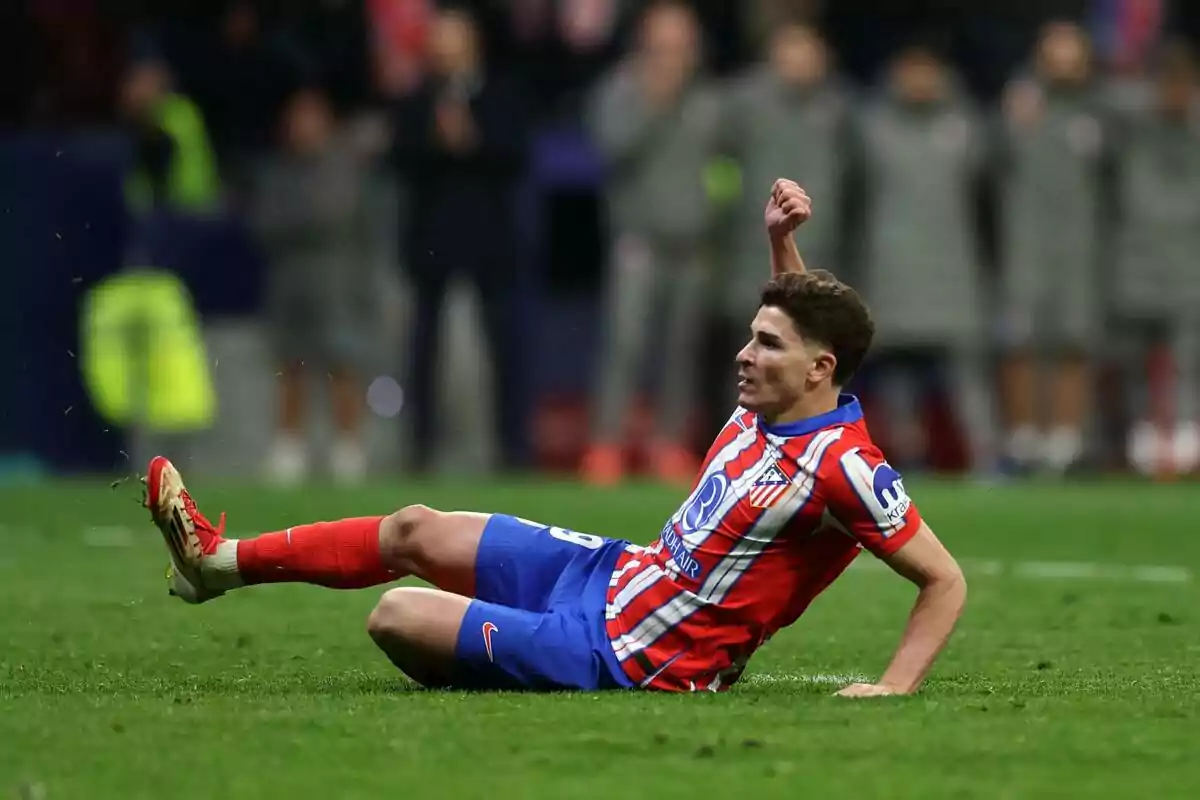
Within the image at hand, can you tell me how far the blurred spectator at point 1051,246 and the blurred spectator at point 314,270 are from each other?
4.10 m

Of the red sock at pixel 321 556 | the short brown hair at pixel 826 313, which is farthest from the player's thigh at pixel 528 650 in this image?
the short brown hair at pixel 826 313

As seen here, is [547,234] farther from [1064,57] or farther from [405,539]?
[405,539]

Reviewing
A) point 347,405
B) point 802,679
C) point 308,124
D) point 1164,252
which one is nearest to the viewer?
point 802,679

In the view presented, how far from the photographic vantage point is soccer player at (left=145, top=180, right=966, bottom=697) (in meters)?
5.53

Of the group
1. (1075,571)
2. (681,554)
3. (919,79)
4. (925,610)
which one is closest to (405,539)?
(681,554)

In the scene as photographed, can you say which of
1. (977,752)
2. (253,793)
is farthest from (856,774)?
(253,793)

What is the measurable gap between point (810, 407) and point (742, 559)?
0.39 metres

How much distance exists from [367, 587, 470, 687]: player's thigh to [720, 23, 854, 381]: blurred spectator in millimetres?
8877

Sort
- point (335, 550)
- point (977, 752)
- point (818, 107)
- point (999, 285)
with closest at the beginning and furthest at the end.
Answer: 1. point (977, 752)
2. point (335, 550)
3. point (818, 107)
4. point (999, 285)

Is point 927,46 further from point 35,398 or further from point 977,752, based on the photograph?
point 977,752

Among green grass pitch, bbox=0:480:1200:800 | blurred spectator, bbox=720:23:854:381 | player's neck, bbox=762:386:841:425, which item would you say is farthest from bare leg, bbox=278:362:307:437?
player's neck, bbox=762:386:841:425

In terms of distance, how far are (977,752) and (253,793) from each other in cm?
144

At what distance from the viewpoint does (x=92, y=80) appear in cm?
1603

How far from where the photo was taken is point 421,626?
18.5 ft
